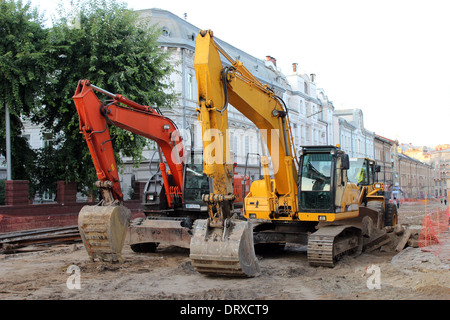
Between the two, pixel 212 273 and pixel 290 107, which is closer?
pixel 212 273

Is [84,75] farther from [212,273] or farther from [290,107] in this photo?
[290,107]

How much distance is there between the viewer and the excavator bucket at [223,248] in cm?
752

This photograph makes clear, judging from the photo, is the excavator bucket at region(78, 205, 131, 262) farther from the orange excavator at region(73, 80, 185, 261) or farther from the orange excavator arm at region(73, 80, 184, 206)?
the orange excavator arm at region(73, 80, 184, 206)

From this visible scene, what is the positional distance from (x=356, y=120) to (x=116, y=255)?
61635 mm

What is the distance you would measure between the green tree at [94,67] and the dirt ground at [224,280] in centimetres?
868

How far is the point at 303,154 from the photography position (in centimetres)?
1045

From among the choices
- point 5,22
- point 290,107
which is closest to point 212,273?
point 5,22

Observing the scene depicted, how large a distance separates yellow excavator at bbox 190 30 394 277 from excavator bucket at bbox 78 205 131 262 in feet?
6.17

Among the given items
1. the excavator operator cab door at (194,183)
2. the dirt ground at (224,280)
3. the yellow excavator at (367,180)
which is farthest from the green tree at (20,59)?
the yellow excavator at (367,180)

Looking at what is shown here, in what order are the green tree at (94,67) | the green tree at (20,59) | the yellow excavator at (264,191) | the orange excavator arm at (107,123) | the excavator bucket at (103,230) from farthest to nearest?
the green tree at (94,67), the green tree at (20,59), the orange excavator arm at (107,123), the excavator bucket at (103,230), the yellow excavator at (264,191)

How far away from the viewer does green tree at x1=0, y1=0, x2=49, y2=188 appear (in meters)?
17.2

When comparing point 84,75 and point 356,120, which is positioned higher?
point 356,120

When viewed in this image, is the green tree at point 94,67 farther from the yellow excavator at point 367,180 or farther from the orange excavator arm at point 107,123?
the yellow excavator at point 367,180
